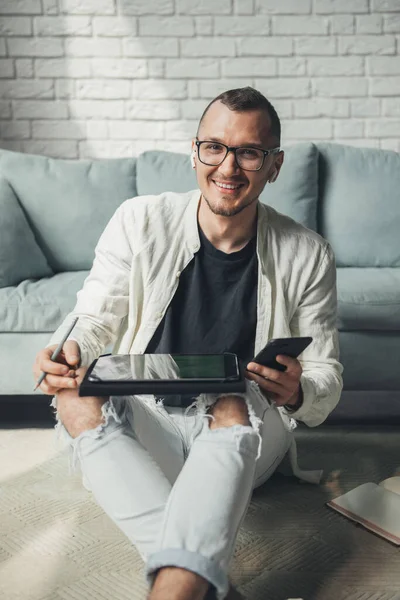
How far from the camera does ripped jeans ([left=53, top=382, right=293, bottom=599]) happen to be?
0.95m

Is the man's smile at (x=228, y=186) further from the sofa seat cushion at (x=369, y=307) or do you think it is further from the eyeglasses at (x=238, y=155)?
the sofa seat cushion at (x=369, y=307)

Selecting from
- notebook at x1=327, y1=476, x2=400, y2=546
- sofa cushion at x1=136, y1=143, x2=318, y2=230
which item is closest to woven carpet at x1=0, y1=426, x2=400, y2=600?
notebook at x1=327, y1=476, x2=400, y2=546

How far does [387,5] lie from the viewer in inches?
113

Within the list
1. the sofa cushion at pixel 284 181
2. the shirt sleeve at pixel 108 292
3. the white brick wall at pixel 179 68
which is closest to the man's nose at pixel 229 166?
the shirt sleeve at pixel 108 292

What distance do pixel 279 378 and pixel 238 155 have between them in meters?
0.50

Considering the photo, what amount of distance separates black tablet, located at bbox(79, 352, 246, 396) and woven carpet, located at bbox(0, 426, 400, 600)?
42 centimetres

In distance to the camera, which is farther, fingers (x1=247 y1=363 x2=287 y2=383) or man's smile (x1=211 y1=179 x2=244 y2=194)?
man's smile (x1=211 y1=179 x2=244 y2=194)

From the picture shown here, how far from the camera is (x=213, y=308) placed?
4.82ft

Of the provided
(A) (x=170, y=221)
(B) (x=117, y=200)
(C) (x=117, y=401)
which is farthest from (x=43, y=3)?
(C) (x=117, y=401)

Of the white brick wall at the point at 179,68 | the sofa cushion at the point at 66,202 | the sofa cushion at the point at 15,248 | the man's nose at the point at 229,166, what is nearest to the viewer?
the man's nose at the point at 229,166

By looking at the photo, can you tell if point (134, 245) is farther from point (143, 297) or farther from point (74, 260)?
point (74, 260)

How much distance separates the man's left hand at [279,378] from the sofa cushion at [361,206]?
4.49 ft

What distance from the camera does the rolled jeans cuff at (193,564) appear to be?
921 mm

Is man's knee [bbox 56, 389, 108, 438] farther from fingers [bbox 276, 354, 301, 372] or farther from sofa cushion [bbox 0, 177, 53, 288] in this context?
sofa cushion [bbox 0, 177, 53, 288]
